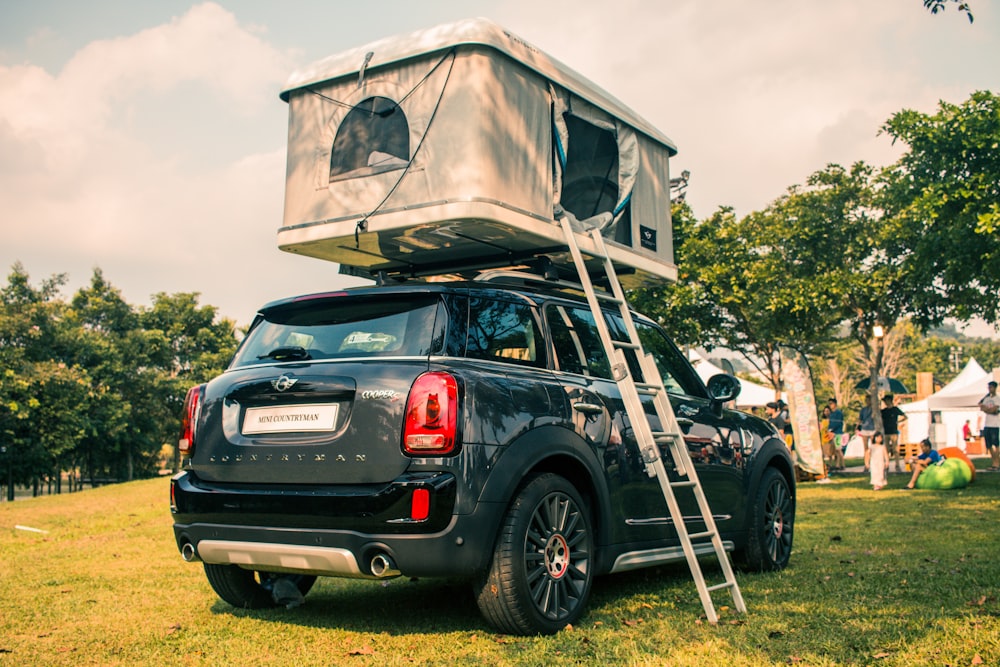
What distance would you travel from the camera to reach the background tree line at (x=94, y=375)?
43562 millimetres

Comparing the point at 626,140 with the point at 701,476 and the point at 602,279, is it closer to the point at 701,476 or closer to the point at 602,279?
the point at 602,279

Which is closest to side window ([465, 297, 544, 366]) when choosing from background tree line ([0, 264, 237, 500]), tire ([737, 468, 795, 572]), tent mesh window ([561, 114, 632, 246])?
tent mesh window ([561, 114, 632, 246])

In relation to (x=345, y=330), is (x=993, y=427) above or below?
below

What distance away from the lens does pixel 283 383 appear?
15.4ft

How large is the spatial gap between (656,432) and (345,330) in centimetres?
204

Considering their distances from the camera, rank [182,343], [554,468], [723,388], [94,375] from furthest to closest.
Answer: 1. [182,343]
2. [94,375]
3. [723,388]
4. [554,468]

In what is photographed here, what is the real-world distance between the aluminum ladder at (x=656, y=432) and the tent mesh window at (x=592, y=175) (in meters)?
0.82

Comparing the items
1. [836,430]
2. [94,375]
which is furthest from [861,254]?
[94,375]

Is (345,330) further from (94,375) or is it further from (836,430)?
(94,375)

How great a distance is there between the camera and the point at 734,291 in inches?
1067

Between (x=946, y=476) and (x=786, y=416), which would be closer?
(x=946, y=476)

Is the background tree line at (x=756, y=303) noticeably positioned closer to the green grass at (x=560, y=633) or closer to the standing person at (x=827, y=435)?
the standing person at (x=827, y=435)

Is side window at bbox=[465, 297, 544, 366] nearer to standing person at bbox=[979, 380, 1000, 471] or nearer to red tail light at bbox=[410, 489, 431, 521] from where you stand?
red tail light at bbox=[410, 489, 431, 521]

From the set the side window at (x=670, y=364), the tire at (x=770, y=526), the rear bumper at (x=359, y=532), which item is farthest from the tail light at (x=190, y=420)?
the tire at (x=770, y=526)
